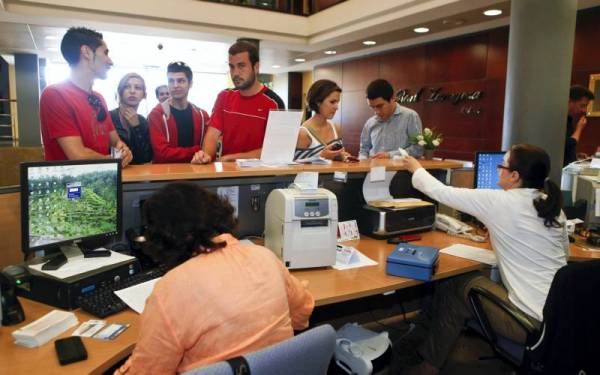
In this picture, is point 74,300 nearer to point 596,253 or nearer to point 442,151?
point 596,253

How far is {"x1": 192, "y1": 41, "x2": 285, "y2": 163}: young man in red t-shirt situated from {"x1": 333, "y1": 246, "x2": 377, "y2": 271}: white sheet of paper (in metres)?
0.88

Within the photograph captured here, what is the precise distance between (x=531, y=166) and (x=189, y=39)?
245 inches

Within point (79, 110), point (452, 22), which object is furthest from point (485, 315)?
point (452, 22)

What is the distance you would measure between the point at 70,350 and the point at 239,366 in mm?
585

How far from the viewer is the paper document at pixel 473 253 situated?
2.17 metres

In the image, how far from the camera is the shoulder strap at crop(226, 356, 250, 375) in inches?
37.6

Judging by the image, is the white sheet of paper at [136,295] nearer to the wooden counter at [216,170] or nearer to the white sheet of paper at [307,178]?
the wooden counter at [216,170]

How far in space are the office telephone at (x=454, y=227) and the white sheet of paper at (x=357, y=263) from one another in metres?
0.75

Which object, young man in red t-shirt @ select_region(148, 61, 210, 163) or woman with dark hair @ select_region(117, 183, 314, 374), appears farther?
young man in red t-shirt @ select_region(148, 61, 210, 163)

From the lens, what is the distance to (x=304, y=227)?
6.43 feet

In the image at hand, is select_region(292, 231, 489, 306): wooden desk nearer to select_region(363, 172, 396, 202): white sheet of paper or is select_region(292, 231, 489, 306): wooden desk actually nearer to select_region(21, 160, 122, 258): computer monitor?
select_region(363, 172, 396, 202): white sheet of paper

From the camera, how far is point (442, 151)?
6801 mm

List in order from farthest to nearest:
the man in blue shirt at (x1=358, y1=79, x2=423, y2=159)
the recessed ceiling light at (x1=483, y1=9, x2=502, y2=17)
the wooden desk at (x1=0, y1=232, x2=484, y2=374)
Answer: the recessed ceiling light at (x1=483, y1=9, x2=502, y2=17) < the man in blue shirt at (x1=358, y1=79, x2=423, y2=159) < the wooden desk at (x1=0, y1=232, x2=484, y2=374)

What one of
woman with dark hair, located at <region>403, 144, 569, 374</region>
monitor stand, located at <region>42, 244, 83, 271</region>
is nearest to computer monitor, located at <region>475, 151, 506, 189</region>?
woman with dark hair, located at <region>403, 144, 569, 374</region>
